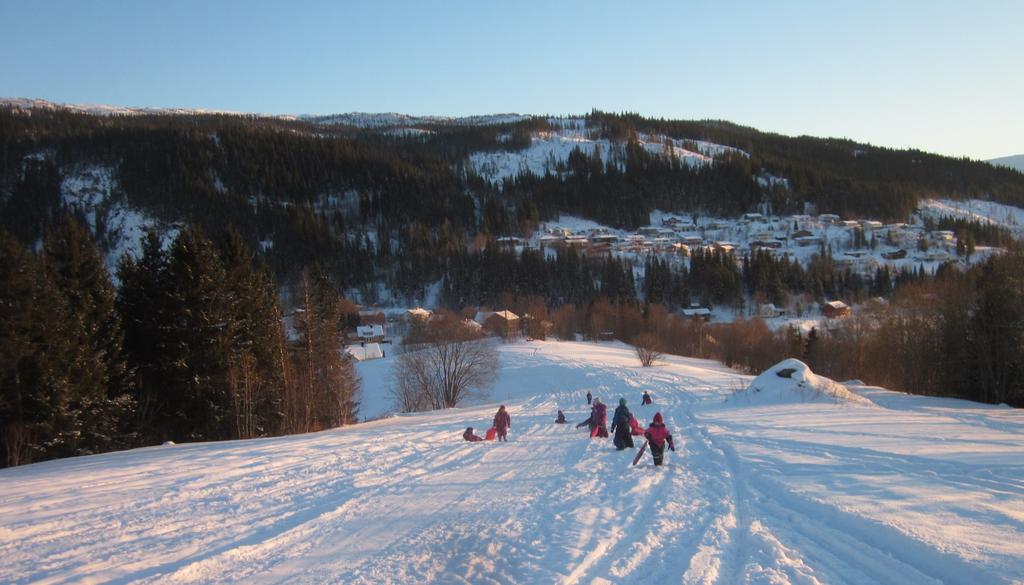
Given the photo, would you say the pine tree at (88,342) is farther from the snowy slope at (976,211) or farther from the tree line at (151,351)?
the snowy slope at (976,211)

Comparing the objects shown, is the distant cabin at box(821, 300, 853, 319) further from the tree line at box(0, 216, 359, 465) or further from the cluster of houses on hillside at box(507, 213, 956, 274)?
the tree line at box(0, 216, 359, 465)

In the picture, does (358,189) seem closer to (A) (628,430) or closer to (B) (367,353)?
(B) (367,353)

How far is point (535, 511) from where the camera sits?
28.6 ft

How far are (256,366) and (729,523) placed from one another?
81.6 feet

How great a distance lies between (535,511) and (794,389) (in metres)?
19.3

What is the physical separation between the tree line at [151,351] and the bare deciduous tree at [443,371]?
7.95 m

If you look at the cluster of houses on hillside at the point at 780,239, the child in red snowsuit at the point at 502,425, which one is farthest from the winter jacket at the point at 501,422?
the cluster of houses on hillside at the point at 780,239

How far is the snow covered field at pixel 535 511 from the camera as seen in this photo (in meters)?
6.36

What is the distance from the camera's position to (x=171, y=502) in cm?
928

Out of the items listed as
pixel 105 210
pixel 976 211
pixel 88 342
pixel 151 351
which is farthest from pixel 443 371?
pixel 976 211

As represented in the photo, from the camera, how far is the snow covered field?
636 centimetres

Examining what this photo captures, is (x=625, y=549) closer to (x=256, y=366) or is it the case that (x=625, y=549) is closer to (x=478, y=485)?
(x=478, y=485)

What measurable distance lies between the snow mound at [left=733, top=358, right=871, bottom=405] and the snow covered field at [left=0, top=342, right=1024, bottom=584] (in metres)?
7.14

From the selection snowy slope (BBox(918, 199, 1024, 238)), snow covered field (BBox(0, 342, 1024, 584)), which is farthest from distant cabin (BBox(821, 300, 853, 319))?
snowy slope (BBox(918, 199, 1024, 238))
